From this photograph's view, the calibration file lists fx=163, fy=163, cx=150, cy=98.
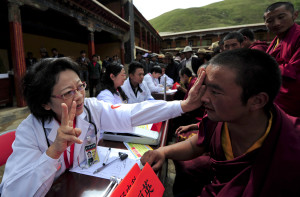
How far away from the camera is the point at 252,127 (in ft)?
2.89

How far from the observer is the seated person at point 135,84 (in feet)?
9.54

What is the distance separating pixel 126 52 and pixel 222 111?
35.5 feet

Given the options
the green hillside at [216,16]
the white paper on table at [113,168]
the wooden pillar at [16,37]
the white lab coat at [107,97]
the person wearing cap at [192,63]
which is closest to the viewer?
the white paper on table at [113,168]

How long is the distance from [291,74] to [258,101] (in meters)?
1.14

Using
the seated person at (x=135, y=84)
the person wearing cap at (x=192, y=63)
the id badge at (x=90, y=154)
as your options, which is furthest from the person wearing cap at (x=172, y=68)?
the id badge at (x=90, y=154)

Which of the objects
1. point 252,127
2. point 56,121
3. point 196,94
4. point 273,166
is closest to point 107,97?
point 56,121

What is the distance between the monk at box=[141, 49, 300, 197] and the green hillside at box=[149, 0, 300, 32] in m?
54.6

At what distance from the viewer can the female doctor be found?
75 centimetres

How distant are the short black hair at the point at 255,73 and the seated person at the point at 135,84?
2196 millimetres

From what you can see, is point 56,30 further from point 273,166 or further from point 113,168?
point 273,166

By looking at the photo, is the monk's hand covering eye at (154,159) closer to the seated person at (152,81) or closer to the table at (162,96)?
the table at (162,96)

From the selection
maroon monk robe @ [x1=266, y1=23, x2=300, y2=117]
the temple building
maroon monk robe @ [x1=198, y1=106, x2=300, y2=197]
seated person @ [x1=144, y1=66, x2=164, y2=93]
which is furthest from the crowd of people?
seated person @ [x1=144, y1=66, x2=164, y2=93]

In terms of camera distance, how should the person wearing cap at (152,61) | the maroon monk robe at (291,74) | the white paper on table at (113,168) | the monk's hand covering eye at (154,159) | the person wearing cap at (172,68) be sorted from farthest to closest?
1. the person wearing cap at (152,61)
2. the person wearing cap at (172,68)
3. the maroon monk robe at (291,74)
4. the monk's hand covering eye at (154,159)
5. the white paper on table at (113,168)

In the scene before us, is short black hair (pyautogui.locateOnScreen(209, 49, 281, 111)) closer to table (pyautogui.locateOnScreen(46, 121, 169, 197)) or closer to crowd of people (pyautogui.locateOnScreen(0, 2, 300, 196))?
crowd of people (pyautogui.locateOnScreen(0, 2, 300, 196))
